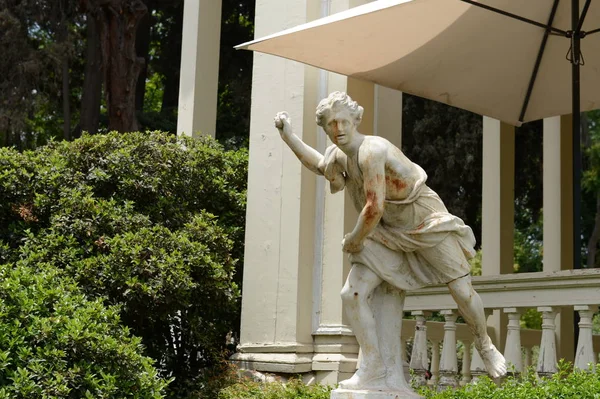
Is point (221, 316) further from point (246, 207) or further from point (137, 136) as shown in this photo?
point (137, 136)

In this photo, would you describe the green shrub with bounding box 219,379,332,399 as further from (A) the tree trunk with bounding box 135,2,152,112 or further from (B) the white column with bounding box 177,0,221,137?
(A) the tree trunk with bounding box 135,2,152,112

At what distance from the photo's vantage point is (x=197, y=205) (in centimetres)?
873

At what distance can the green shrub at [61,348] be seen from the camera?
609 centimetres

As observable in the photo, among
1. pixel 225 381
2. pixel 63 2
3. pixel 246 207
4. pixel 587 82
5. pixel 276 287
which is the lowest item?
pixel 225 381

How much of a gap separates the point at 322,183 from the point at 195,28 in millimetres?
2685

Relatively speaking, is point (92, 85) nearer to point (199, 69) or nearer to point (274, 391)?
point (199, 69)

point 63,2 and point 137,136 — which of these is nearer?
point 137,136

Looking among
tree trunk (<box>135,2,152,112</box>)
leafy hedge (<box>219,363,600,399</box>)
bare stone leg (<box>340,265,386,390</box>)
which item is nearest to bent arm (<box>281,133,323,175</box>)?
bare stone leg (<box>340,265,386,390</box>)

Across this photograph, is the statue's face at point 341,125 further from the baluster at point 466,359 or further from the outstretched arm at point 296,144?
the baluster at point 466,359

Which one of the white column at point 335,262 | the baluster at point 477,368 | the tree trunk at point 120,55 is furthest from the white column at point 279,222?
the tree trunk at point 120,55

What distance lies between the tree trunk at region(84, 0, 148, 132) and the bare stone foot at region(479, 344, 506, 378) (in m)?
8.74

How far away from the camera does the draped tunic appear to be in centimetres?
572

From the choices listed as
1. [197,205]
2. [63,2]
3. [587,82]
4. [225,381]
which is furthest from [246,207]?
[63,2]

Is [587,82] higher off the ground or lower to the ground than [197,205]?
higher
